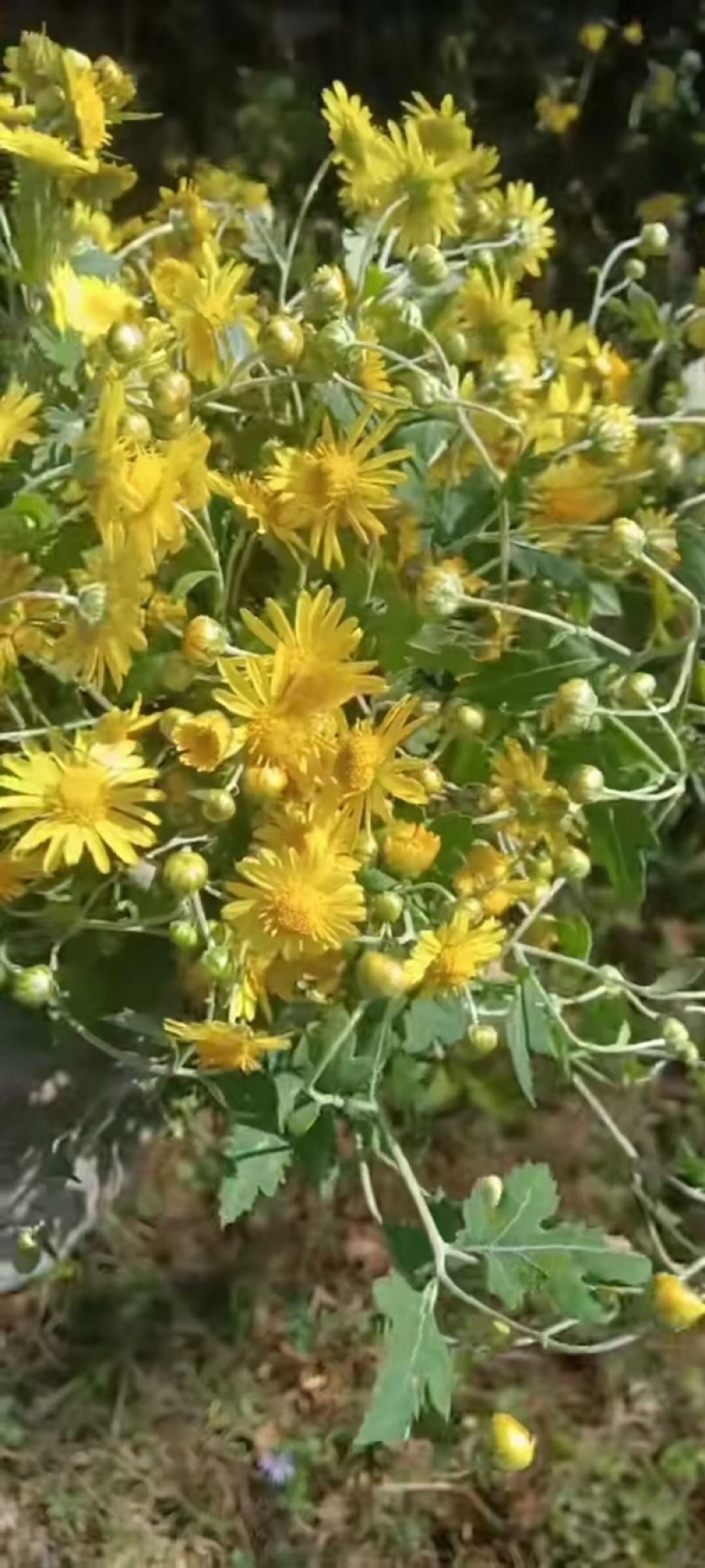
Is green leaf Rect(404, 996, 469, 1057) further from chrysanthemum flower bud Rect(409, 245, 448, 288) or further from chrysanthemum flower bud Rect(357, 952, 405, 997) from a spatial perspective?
chrysanthemum flower bud Rect(409, 245, 448, 288)

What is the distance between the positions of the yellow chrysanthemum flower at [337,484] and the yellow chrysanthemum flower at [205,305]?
0.04m

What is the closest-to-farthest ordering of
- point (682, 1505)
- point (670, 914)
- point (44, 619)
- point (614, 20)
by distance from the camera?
point (44, 619)
point (682, 1505)
point (670, 914)
point (614, 20)

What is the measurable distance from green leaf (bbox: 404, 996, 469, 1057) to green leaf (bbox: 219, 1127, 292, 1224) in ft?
0.22

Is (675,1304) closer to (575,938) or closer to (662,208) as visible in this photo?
(575,938)

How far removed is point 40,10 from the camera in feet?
3.57

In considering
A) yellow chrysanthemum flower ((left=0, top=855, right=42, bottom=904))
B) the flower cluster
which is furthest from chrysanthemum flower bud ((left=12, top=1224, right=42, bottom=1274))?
yellow chrysanthemum flower ((left=0, top=855, right=42, bottom=904))

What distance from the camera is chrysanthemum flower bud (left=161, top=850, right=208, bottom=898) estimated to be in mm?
527

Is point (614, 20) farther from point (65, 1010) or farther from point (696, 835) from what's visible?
point (65, 1010)

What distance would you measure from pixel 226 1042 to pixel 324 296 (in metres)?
0.26

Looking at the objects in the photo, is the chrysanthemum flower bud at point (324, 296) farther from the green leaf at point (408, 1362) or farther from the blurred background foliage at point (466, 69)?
the blurred background foliage at point (466, 69)

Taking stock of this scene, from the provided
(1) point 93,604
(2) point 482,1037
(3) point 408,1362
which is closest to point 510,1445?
(3) point 408,1362

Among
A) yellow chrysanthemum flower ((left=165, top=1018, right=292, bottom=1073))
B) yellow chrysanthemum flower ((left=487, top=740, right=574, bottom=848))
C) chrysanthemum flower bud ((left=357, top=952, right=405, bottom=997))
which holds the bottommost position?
yellow chrysanthemum flower ((left=165, top=1018, right=292, bottom=1073))

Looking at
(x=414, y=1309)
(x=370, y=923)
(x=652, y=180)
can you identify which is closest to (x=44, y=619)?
(x=370, y=923)

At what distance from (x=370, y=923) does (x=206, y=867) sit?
0.25 feet
